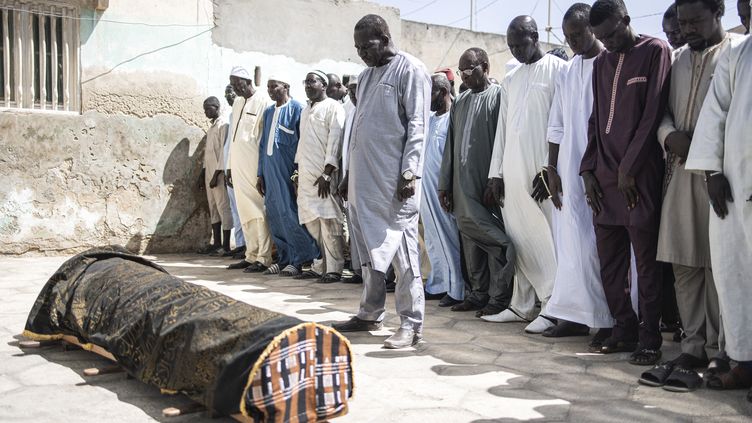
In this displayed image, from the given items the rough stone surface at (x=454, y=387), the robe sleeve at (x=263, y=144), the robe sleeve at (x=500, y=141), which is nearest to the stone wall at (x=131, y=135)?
the robe sleeve at (x=263, y=144)

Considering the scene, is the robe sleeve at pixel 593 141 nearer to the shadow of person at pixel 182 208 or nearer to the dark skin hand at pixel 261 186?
the dark skin hand at pixel 261 186

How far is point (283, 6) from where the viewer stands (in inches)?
410

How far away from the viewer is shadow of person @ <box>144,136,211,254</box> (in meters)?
9.34

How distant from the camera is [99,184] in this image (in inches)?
349

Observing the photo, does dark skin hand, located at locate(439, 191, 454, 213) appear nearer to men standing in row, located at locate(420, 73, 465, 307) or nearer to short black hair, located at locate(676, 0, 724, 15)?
men standing in row, located at locate(420, 73, 465, 307)

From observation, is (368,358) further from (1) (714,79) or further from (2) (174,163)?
(2) (174,163)

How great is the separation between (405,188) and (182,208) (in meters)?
5.74

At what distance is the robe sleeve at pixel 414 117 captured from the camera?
435 centimetres

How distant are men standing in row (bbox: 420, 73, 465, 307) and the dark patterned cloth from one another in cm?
273

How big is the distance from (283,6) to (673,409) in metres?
8.48

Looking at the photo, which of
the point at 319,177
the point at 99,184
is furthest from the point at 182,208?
the point at 319,177

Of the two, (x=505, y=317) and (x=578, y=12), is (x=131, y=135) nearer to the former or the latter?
(x=505, y=317)

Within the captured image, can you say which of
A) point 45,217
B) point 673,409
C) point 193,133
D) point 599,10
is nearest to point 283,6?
point 193,133

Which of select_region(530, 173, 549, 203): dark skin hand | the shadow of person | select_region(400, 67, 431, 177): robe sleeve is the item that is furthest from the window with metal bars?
select_region(530, 173, 549, 203): dark skin hand
